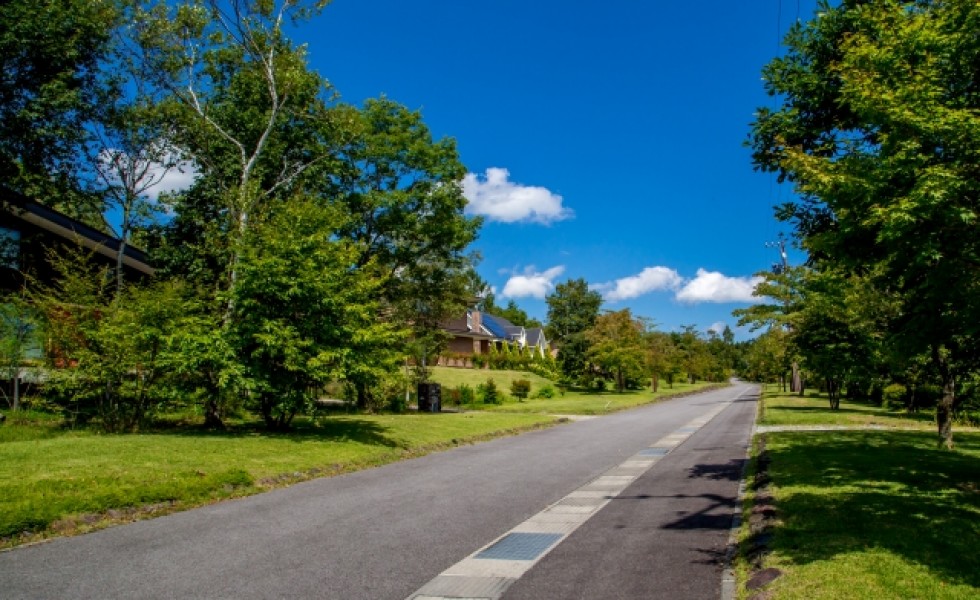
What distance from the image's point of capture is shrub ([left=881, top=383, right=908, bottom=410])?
31.3 m

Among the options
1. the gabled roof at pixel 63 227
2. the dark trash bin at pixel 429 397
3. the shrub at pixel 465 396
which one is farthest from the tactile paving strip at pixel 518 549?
the shrub at pixel 465 396

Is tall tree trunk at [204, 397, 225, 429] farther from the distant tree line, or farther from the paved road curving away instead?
the distant tree line

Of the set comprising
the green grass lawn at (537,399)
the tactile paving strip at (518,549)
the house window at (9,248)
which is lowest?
the tactile paving strip at (518,549)

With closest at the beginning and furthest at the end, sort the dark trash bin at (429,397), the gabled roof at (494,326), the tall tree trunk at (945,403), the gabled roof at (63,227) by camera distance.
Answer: the tall tree trunk at (945,403)
the gabled roof at (63,227)
the dark trash bin at (429,397)
the gabled roof at (494,326)

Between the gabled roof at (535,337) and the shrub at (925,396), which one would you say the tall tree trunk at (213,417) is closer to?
the shrub at (925,396)

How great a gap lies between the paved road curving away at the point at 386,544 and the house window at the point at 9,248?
19.5 meters

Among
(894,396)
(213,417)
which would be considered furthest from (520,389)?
(213,417)

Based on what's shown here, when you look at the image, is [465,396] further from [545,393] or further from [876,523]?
[876,523]

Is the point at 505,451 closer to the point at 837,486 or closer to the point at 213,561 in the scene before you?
the point at 837,486

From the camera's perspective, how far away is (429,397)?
27719 millimetres

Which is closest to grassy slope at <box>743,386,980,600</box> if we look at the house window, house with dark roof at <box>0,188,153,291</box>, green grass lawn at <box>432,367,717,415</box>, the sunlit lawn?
the sunlit lawn

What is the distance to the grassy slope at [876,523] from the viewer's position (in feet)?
16.7

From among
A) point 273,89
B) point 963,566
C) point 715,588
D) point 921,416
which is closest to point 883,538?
point 963,566

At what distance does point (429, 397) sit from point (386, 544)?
68.0ft
